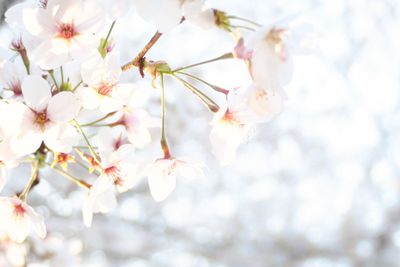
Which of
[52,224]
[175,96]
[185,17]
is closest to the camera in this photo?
[185,17]

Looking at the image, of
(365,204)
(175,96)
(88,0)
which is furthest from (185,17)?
(365,204)

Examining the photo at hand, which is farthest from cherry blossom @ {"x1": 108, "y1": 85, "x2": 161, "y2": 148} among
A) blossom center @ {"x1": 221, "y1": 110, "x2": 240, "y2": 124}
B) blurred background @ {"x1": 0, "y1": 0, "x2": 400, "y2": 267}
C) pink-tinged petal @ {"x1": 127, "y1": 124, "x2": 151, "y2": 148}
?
blurred background @ {"x1": 0, "y1": 0, "x2": 400, "y2": 267}

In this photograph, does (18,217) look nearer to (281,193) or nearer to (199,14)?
(199,14)

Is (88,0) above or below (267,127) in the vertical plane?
below

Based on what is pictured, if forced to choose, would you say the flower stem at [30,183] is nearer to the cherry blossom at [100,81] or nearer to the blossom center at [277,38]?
the cherry blossom at [100,81]

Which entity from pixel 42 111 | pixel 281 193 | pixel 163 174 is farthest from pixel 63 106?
pixel 281 193

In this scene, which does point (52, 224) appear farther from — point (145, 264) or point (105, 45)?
point (105, 45)
